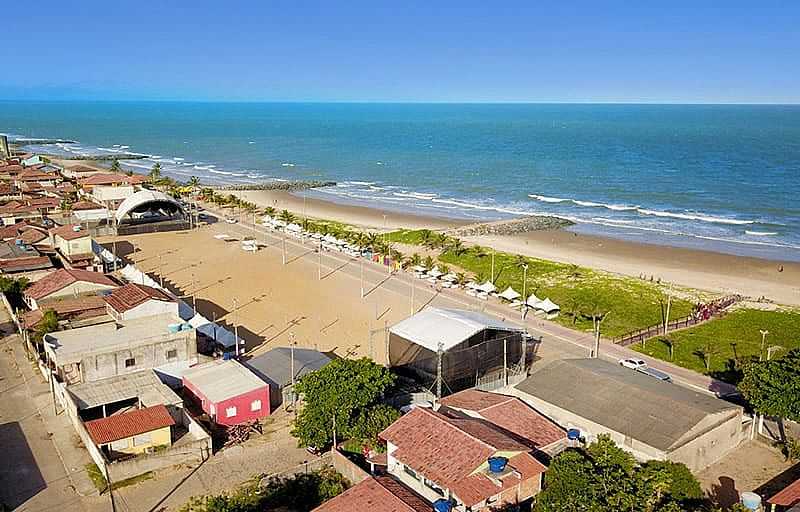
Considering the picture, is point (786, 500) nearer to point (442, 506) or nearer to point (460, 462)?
point (460, 462)

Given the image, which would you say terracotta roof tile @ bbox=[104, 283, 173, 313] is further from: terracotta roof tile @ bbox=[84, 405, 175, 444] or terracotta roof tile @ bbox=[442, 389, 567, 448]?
terracotta roof tile @ bbox=[442, 389, 567, 448]

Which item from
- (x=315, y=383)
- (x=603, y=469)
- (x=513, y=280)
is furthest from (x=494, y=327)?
(x=513, y=280)

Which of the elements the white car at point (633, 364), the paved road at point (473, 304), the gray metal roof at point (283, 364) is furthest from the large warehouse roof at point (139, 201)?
the white car at point (633, 364)

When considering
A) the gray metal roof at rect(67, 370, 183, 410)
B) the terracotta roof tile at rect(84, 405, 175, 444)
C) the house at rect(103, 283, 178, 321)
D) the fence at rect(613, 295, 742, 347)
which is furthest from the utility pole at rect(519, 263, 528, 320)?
the terracotta roof tile at rect(84, 405, 175, 444)

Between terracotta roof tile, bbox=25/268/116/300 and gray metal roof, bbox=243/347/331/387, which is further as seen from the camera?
terracotta roof tile, bbox=25/268/116/300

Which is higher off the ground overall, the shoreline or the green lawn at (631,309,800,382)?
the green lawn at (631,309,800,382)

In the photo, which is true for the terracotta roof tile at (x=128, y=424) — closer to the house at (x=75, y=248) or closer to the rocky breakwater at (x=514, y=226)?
the house at (x=75, y=248)
